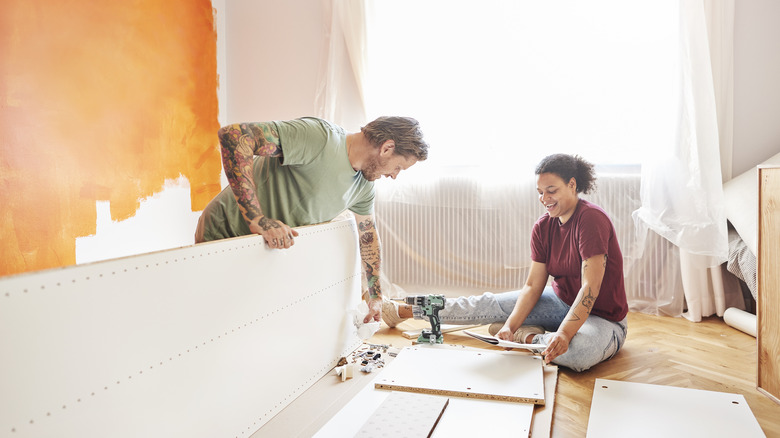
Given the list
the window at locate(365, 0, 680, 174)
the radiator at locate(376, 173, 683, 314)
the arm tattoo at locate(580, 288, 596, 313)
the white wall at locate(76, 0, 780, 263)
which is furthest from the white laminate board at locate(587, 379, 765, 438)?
the white wall at locate(76, 0, 780, 263)

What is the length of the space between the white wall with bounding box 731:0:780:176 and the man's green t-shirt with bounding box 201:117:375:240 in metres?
2.34

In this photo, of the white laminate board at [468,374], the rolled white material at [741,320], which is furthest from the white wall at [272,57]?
the rolled white material at [741,320]

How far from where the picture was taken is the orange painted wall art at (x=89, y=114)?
2406 mm

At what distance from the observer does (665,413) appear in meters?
1.65

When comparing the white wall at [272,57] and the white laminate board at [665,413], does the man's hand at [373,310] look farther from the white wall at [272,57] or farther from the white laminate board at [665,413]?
the white wall at [272,57]

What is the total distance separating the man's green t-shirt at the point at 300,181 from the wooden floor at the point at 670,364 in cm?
92

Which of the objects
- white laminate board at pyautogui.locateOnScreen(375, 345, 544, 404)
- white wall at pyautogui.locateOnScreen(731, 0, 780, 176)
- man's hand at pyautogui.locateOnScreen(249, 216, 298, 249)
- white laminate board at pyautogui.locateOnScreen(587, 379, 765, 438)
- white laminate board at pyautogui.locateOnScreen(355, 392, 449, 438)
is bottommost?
white laminate board at pyautogui.locateOnScreen(587, 379, 765, 438)

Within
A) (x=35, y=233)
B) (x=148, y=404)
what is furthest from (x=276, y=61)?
(x=148, y=404)

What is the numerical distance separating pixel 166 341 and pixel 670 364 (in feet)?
6.50

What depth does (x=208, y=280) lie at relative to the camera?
1331 mm

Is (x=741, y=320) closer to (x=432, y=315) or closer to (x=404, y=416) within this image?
(x=432, y=315)

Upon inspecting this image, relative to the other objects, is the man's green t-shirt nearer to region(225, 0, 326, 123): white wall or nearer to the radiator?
the radiator

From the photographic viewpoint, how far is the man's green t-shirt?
1.74 m

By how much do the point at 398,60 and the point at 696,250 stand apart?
7.08 ft
